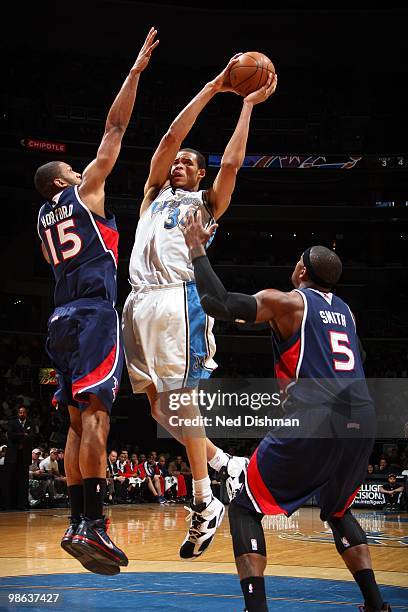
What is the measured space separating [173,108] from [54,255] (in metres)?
25.0

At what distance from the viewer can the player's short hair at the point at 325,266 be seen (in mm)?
4828

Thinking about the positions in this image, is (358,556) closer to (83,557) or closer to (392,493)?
(83,557)

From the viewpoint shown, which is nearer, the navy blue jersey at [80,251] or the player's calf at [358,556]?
the player's calf at [358,556]

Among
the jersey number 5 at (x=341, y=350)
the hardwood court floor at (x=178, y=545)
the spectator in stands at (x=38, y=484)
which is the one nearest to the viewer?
the jersey number 5 at (x=341, y=350)

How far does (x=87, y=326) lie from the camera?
4695 millimetres

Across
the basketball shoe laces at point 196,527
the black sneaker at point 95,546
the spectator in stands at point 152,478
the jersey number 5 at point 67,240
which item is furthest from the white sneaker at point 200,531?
the spectator in stands at point 152,478

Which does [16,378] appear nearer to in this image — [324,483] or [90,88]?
[90,88]

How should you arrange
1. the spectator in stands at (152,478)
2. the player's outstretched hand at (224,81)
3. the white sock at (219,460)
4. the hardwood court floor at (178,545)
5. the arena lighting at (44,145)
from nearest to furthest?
the player's outstretched hand at (224,81)
the white sock at (219,460)
the hardwood court floor at (178,545)
the spectator in stands at (152,478)
the arena lighting at (44,145)

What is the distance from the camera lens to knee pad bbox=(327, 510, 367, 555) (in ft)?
16.0

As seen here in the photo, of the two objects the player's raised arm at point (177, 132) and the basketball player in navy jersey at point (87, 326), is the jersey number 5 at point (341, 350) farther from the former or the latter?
the player's raised arm at point (177, 132)

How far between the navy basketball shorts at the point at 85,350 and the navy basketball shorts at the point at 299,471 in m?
0.97

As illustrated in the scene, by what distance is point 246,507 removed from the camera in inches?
182

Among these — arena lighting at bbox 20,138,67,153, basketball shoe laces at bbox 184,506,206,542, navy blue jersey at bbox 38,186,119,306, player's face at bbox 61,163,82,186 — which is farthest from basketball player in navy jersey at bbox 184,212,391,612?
arena lighting at bbox 20,138,67,153

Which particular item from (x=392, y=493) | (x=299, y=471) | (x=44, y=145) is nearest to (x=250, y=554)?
(x=299, y=471)
